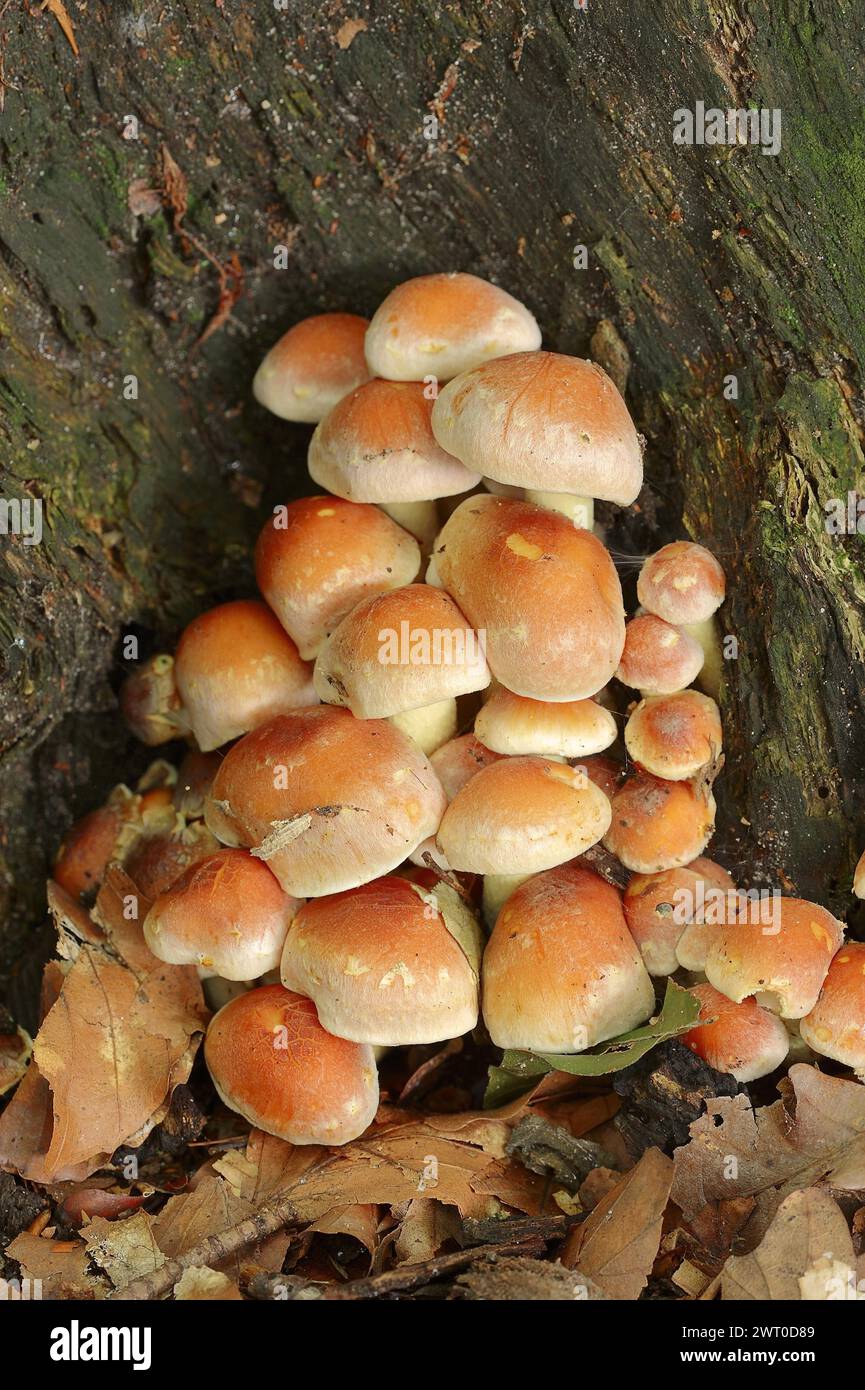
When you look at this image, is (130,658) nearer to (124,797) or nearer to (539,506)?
(124,797)

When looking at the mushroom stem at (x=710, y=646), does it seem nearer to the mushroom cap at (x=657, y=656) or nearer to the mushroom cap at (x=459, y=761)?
the mushroom cap at (x=657, y=656)

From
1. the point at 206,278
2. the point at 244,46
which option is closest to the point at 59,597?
the point at 206,278

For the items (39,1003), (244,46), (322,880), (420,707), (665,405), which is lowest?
(39,1003)

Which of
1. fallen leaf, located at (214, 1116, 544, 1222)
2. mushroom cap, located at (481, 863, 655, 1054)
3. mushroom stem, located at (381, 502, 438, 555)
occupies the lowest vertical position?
fallen leaf, located at (214, 1116, 544, 1222)

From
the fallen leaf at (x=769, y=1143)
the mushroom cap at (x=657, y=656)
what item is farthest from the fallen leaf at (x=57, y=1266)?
the mushroom cap at (x=657, y=656)

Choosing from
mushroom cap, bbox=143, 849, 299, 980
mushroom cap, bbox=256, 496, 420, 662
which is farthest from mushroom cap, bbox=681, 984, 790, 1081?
mushroom cap, bbox=256, 496, 420, 662

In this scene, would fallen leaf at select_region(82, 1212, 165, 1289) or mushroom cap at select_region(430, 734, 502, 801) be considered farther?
mushroom cap at select_region(430, 734, 502, 801)

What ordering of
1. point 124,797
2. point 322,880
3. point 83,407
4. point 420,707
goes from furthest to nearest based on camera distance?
point 124,797 → point 83,407 → point 420,707 → point 322,880

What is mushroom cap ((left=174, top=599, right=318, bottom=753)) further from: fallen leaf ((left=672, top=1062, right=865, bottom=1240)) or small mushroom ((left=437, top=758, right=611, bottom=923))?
fallen leaf ((left=672, top=1062, right=865, bottom=1240))
